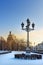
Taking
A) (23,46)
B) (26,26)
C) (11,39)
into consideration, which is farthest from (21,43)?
(26,26)

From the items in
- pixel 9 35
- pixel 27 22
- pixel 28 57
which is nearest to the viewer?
pixel 28 57

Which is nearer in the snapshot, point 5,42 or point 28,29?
point 28,29

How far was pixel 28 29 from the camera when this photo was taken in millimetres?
23516

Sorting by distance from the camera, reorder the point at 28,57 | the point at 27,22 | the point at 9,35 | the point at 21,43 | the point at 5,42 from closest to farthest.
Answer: the point at 28,57, the point at 27,22, the point at 9,35, the point at 5,42, the point at 21,43

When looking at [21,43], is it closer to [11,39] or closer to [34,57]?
[11,39]

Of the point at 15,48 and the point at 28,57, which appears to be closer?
the point at 28,57

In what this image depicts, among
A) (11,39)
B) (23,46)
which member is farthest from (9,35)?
(23,46)

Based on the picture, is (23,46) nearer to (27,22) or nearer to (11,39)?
(11,39)

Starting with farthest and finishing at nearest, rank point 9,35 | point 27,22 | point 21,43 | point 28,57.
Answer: point 21,43
point 9,35
point 27,22
point 28,57

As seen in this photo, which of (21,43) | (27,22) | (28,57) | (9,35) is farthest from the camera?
(21,43)

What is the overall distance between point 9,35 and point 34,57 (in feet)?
193

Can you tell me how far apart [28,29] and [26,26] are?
488mm

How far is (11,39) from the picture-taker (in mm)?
83125

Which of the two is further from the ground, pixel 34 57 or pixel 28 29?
pixel 28 29
